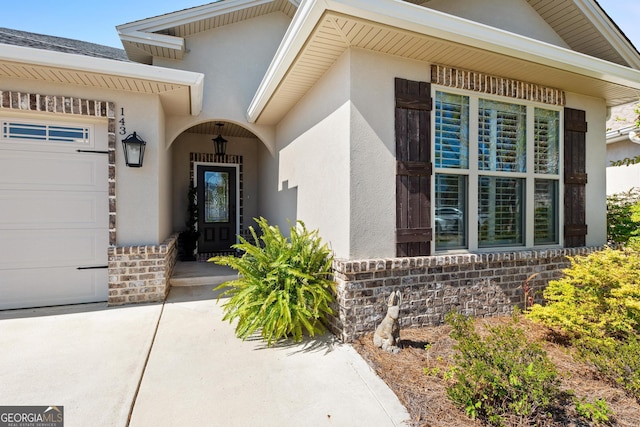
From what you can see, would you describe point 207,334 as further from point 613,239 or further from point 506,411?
point 613,239

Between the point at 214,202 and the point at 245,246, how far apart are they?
15.0ft

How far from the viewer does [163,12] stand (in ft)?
17.6

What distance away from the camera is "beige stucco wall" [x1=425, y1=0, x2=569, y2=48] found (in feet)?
13.3

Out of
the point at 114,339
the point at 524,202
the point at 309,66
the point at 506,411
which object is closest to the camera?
the point at 506,411

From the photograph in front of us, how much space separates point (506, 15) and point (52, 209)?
6618 mm

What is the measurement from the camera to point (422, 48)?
335 centimetres

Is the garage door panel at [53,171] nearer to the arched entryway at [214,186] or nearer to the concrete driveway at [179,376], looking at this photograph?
the concrete driveway at [179,376]

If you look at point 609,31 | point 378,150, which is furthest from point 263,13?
point 609,31

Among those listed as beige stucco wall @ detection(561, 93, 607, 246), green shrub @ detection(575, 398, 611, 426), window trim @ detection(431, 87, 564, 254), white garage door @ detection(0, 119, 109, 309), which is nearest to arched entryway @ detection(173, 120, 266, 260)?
white garage door @ detection(0, 119, 109, 309)

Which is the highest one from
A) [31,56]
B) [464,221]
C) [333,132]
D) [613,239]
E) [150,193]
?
[31,56]

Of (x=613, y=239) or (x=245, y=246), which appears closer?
(x=245, y=246)

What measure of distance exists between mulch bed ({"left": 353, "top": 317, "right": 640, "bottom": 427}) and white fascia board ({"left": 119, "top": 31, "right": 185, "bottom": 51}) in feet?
17.9

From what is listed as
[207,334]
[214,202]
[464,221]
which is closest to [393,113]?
[464,221]

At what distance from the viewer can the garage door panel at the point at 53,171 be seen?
4039 millimetres
